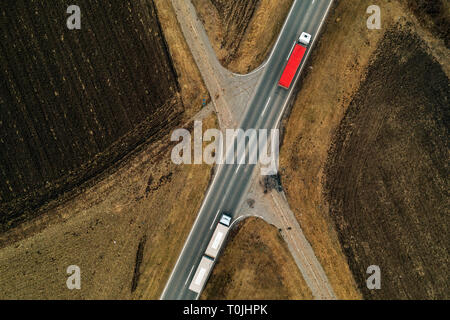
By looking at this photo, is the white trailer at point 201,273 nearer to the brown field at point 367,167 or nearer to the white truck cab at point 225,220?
the white truck cab at point 225,220

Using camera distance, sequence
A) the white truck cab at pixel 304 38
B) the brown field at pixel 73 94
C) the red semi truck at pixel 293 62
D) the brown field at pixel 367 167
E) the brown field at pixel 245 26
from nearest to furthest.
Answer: the red semi truck at pixel 293 62 < the white truck cab at pixel 304 38 < the brown field at pixel 73 94 < the brown field at pixel 367 167 < the brown field at pixel 245 26

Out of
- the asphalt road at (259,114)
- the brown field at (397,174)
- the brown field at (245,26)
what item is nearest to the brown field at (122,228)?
the asphalt road at (259,114)

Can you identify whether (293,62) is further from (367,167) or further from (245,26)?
(367,167)

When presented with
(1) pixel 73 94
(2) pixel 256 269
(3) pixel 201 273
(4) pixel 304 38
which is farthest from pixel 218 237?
(4) pixel 304 38

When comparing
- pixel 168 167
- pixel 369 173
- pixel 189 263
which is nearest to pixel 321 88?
pixel 369 173

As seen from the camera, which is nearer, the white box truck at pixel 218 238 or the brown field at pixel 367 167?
the white box truck at pixel 218 238

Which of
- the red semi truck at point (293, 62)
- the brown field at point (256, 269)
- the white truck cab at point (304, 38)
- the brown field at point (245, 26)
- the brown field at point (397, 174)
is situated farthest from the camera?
the brown field at point (245, 26)
